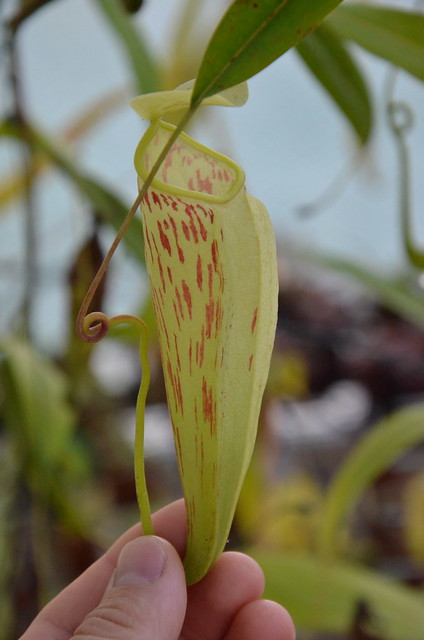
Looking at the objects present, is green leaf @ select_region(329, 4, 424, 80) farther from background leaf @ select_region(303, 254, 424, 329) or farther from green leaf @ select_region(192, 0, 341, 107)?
background leaf @ select_region(303, 254, 424, 329)

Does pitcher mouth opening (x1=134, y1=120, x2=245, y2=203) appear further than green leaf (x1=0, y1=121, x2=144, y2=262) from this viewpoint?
No

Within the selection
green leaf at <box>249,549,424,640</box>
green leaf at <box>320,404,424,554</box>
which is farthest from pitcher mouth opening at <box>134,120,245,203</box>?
green leaf at <box>249,549,424,640</box>

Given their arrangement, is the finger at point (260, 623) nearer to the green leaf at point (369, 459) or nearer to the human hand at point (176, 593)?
the human hand at point (176, 593)

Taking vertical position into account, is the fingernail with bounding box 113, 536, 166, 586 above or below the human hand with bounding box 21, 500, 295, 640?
above

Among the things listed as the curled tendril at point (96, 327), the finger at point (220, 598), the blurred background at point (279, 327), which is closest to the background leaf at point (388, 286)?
the blurred background at point (279, 327)

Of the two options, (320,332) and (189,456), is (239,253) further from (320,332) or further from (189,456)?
(320,332)
